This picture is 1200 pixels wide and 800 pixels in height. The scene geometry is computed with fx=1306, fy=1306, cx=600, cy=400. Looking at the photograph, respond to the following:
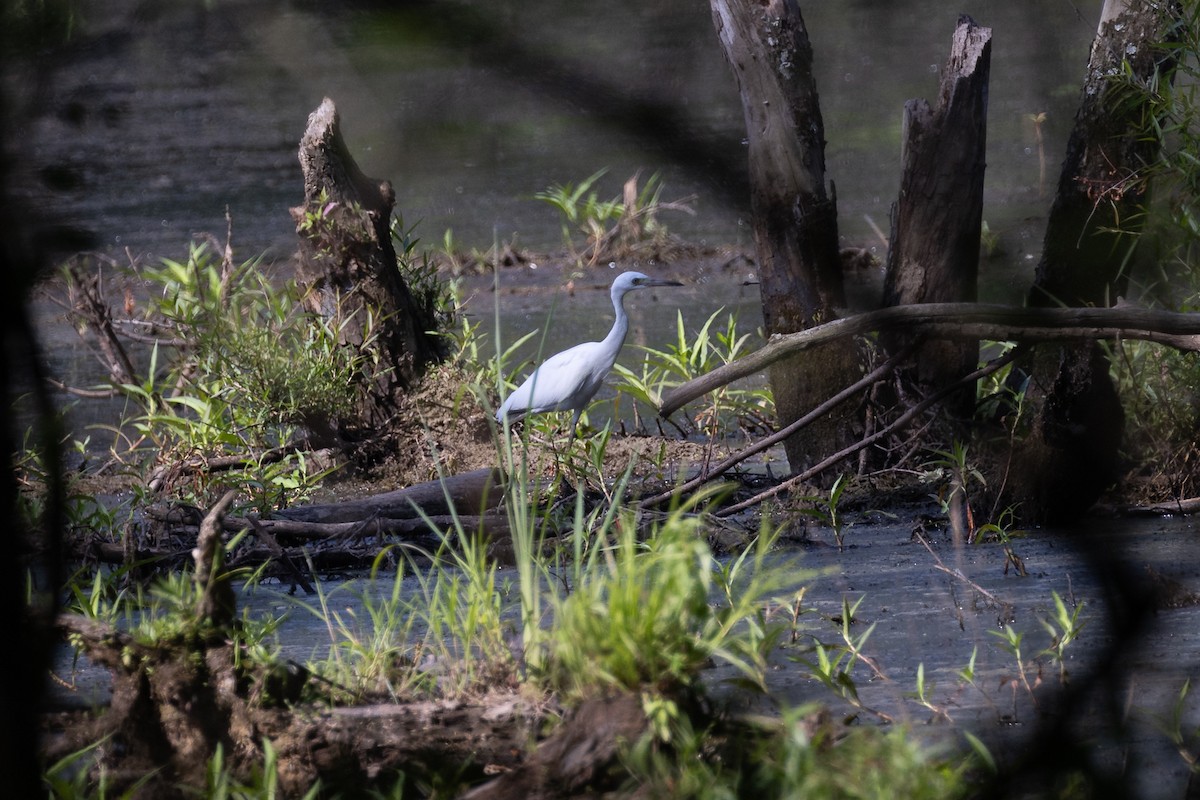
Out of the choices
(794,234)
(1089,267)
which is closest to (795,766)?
(794,234)

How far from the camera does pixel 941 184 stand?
3322 millimetres

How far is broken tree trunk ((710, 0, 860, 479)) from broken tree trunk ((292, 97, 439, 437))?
1.59 metres

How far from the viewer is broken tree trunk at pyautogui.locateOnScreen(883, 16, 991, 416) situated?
3.14m

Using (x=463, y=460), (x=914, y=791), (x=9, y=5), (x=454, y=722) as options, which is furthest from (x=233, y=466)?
(x=9, y=5)

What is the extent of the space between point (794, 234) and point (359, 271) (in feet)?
6.38

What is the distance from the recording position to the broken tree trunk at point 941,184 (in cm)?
314

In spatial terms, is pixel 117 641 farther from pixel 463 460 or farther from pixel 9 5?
pixel 463 460

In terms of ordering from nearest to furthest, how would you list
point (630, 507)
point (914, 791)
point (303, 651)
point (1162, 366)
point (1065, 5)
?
point (1065, 5), point (914, 791), point (303, 651), point (630, 507), point (1162, 366)

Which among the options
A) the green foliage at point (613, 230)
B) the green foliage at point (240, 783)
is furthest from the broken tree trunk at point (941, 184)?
the green foliage at point (613, 230)

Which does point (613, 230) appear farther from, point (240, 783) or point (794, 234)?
point (240, 783)

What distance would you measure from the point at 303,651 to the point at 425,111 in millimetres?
2313

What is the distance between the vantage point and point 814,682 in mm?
2445

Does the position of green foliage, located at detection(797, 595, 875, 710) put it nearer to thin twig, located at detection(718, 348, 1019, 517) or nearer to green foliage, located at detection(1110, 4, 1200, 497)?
thin twig, located at detection(718, 348, 1019, 517)

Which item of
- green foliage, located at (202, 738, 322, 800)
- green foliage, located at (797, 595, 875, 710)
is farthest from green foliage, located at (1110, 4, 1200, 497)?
green foliage, located at (202, 738, 322, 800)
